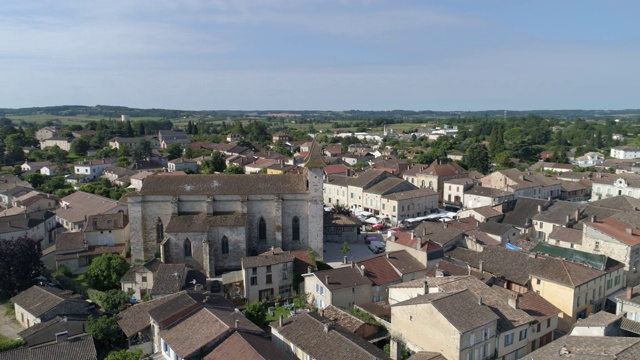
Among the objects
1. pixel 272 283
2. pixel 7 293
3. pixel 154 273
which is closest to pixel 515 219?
pixel 272 283

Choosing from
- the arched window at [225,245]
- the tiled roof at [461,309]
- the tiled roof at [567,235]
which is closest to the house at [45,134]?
the arched window at [225,245]

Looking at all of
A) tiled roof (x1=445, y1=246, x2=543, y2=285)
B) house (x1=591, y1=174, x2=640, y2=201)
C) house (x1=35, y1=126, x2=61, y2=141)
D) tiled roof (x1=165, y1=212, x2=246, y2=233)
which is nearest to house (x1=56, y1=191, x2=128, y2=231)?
tiled roof (x1=165, y1=212, x2=246, y2=233)

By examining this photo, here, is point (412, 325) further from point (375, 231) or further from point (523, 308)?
point (375, 231)

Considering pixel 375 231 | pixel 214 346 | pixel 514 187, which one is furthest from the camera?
pixel 514 187

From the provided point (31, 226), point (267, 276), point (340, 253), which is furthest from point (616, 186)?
point (31, 226)

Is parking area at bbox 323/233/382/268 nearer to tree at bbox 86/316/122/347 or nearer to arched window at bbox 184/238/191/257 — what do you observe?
arched window at bbox 184/238/191/257

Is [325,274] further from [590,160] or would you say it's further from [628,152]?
[628,152]

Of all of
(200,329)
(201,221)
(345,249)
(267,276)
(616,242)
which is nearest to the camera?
(200,329)

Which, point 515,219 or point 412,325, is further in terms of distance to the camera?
point 515,219
